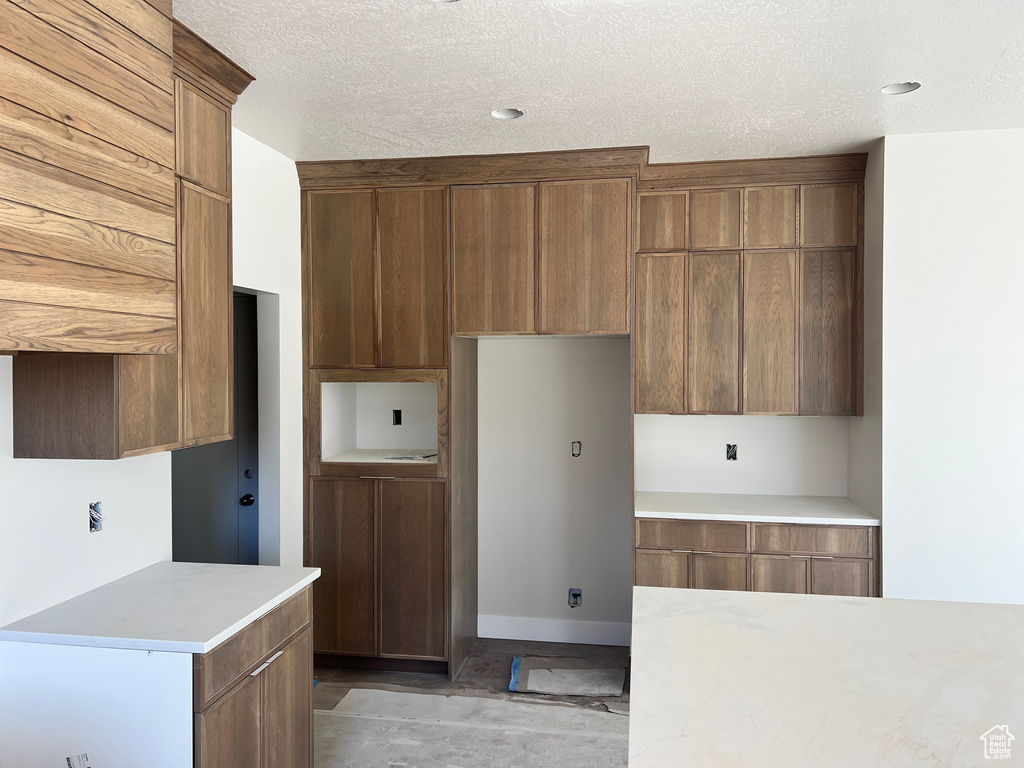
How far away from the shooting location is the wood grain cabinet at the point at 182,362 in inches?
84.1

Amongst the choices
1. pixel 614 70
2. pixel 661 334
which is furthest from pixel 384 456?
pixel 614 70

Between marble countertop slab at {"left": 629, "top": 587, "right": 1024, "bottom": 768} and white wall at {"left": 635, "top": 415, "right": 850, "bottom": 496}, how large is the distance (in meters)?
2.29

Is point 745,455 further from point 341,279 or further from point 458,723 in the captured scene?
point 341,279

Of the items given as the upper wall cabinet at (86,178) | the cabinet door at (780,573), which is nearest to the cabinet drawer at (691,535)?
the cabinet door at (780,573)

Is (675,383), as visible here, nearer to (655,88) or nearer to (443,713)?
(655,88)

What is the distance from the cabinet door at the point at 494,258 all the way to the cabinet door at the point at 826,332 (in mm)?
1421

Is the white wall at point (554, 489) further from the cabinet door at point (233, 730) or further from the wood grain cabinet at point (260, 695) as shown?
the cabinet door at point (233, 730)

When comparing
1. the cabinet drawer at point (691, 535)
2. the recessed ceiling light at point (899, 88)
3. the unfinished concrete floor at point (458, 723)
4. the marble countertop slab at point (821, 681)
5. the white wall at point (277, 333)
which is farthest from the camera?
the cabinet drawer at point (691, 535)

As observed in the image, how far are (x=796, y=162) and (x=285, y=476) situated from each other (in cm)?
303

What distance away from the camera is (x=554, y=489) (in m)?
4.40

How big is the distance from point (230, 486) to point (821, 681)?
121 inches

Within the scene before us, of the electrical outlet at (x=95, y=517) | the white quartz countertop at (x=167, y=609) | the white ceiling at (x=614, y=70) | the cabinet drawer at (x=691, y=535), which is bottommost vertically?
the cabinet drawer at (x=691, y=535)

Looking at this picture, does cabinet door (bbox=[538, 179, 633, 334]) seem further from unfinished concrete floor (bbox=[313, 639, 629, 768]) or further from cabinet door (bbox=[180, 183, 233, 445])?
unfinished concrete floor (bbox=[313, 639, 629, 768])

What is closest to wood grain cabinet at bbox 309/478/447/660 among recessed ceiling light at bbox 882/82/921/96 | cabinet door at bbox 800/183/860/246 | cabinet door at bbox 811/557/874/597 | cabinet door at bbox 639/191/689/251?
cabinet door at bbox 639/191/689/251
